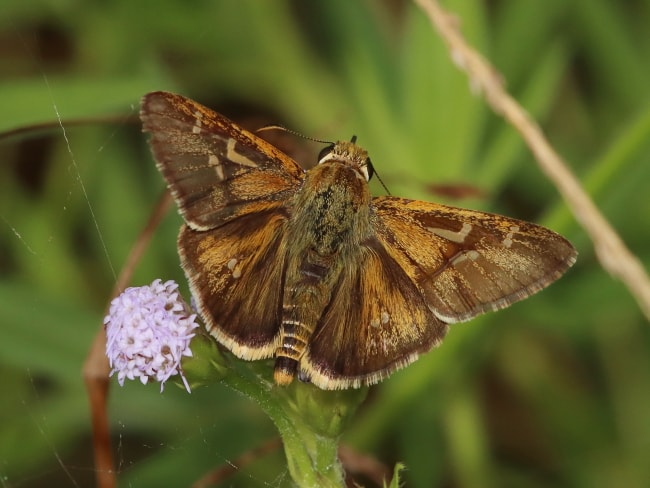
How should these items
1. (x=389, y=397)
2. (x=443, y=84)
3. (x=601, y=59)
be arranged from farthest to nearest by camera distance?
(x=601, y=59) → (x=443, y=84) → (x=389, y=397)

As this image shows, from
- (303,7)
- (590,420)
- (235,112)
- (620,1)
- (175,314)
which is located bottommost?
(175,314)

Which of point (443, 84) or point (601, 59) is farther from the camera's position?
point (601, 59)

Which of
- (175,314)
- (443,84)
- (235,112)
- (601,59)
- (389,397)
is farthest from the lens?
(235,112)

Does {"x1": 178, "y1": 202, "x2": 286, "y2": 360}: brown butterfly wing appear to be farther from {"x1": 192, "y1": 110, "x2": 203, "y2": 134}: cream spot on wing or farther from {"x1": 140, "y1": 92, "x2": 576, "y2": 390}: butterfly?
{"x1": 192, "y1": 110, "x2": 203, "y2": 134}: cream spot on wing

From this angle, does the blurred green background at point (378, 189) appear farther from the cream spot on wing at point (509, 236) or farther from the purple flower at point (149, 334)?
the purple flower at point (149, 334)

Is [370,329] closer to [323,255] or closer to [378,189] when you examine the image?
[323,255]

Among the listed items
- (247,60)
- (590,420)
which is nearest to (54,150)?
(247,60)

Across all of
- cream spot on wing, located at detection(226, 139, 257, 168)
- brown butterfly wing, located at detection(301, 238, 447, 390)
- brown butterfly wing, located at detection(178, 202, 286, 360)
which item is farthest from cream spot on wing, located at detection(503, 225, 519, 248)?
cream spot on wing, located at detection(226, 139, 257, 168)

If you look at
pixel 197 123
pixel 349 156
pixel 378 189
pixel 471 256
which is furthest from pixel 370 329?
pixel 378 189

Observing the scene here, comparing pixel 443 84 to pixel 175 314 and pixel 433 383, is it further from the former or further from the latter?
pixel 175 314
